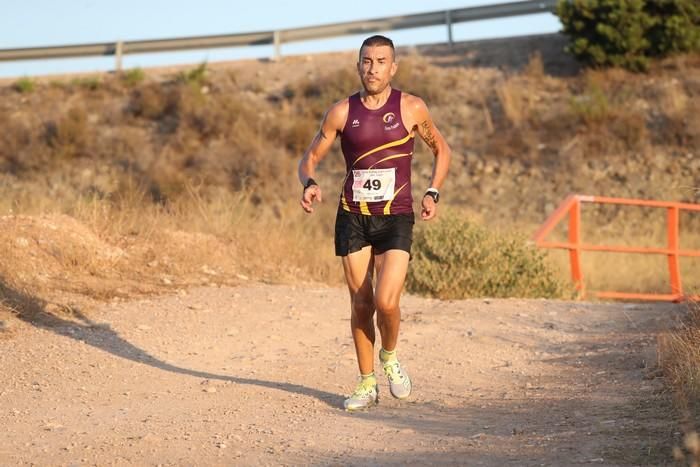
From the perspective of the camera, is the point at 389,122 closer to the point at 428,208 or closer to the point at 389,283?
the point at 428,208

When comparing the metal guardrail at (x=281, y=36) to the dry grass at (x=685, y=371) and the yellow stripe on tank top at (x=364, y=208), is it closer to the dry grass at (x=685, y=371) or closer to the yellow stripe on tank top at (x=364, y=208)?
the dry grass at (x=685, y=371)

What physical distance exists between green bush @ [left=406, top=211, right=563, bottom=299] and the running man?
6.24 metres

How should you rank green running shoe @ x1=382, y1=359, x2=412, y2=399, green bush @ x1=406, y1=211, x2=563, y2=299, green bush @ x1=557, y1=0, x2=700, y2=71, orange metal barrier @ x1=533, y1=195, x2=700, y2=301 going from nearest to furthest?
green running shoe @ x1=382, y1=359, x2=412, y2=399 < green bush @ x1=406, y1=211, x2=563, y2=299 < orange metal barrier @ x1=533, y1=195, x2=700, y2=301 < green bush @ x1=557, y1=0, x2=700, y2=71

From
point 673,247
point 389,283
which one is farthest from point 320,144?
point 673,247

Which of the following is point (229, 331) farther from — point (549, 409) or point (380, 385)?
point (549, 409)

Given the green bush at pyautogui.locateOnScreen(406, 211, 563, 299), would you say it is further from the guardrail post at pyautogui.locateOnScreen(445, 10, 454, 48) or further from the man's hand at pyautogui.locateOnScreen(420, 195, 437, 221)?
the guardrail post at pyautogui.locateOnScreen(445, 10, 454, 48)

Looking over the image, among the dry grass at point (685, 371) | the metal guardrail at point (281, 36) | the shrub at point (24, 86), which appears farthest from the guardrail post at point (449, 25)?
the dry grass at point (685, 371)

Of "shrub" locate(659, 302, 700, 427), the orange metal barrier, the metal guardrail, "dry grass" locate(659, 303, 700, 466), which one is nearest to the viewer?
"dry grass" locate(659, 303, 700, 466)

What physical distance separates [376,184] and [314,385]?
1806 mm

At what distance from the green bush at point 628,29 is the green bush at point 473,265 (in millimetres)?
14420

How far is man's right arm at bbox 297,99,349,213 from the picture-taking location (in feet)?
23.9

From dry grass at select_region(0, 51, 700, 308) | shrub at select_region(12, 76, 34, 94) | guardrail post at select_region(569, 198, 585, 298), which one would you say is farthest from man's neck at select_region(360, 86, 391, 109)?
shrub at select_region(12, 76, 34, 94)

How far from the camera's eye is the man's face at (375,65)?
7.37 meters

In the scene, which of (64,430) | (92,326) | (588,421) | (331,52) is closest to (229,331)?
(92,326)
